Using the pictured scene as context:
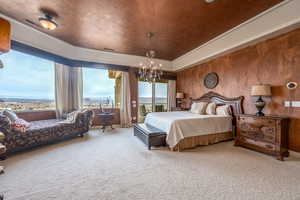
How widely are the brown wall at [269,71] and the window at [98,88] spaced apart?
14.6ft

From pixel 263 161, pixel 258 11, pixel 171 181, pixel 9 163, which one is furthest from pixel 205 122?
pixel 9 163

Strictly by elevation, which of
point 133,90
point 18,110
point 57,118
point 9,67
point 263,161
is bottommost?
point 263,161

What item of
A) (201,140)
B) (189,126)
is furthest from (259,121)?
(189,126)

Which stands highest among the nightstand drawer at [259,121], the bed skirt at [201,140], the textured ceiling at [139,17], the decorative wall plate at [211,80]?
the textured ceiling at [139,17]

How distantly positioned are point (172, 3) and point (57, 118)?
4984 millimetres

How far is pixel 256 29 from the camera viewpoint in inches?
122

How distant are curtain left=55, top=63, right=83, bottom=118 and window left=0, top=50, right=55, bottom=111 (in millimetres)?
227

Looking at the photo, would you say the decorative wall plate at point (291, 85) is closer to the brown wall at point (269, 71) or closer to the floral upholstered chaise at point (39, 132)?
the brown wall at point (269, 71)

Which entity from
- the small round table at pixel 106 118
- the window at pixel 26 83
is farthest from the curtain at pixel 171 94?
the window at pixel 26 83

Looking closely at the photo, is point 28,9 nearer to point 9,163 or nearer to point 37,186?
point 9,163

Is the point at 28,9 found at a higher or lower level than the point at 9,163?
higher

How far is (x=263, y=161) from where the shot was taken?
2.43m

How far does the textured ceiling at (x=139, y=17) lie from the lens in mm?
2592

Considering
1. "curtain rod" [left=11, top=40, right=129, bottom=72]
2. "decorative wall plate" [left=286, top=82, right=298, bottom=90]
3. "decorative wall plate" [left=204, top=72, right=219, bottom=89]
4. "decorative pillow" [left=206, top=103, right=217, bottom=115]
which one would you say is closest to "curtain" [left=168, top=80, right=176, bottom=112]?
"decorative wall plate" [left=204, top=72, right=219, bottom=89]
